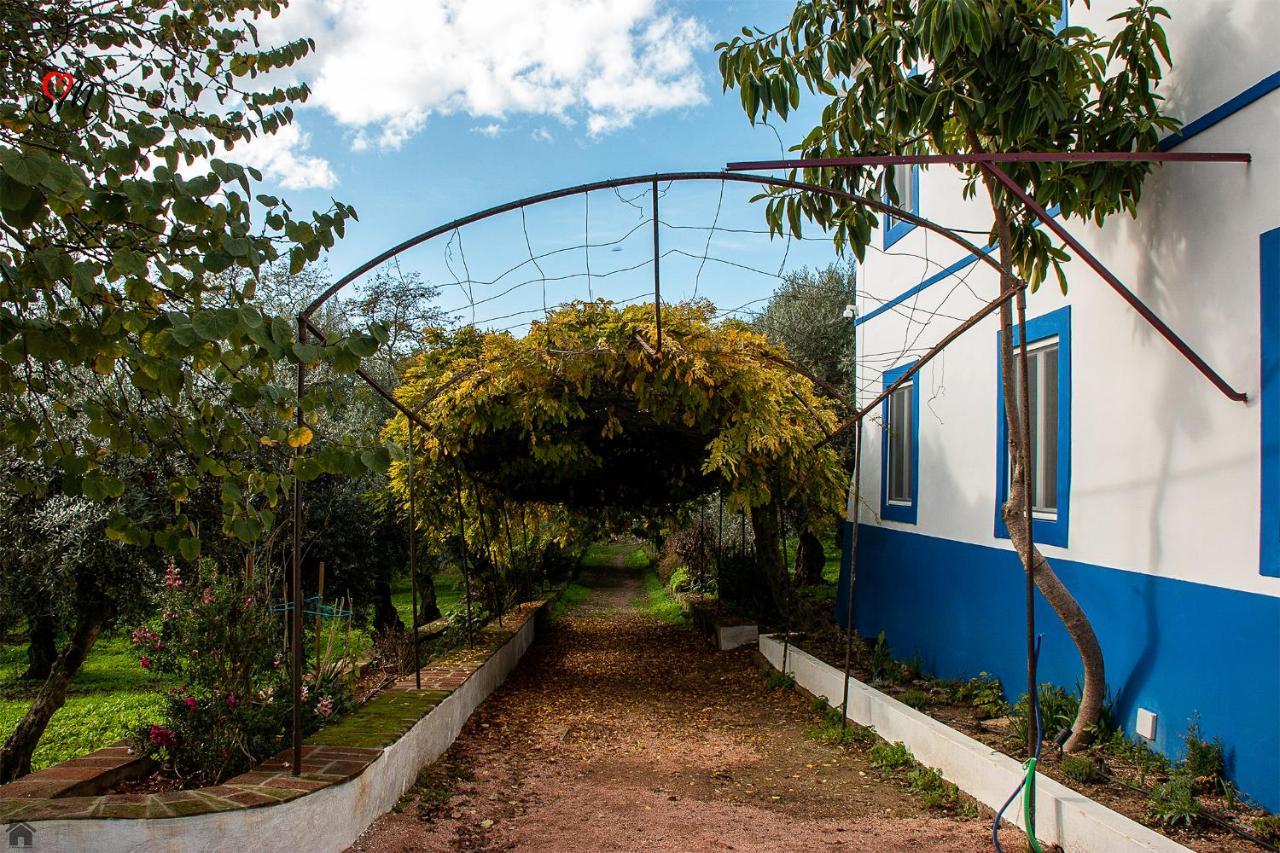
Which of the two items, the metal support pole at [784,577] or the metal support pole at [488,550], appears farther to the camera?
the metal support pole at [488,550]

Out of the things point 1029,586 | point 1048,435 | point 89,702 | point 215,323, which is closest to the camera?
point 215,323

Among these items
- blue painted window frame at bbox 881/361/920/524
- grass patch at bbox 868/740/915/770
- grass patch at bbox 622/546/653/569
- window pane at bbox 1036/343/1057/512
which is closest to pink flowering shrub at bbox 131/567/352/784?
grass patch at bbox 868/740/915/770

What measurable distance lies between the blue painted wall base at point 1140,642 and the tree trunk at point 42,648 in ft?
27.7

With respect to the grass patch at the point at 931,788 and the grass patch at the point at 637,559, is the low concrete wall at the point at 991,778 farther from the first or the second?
the grass patch at the point at 637,559

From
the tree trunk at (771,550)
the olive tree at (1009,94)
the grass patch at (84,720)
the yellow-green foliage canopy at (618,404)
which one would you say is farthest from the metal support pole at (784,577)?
the grass patch at (84,720)

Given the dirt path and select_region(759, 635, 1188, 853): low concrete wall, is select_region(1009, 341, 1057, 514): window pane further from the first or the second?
the dirt path

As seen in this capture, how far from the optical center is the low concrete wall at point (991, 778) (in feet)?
12.2

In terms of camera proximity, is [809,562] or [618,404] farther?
[809,562]

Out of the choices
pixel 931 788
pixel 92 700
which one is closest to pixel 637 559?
pixel 92 700

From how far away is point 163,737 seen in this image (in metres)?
4.82

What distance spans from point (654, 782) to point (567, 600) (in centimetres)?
1425

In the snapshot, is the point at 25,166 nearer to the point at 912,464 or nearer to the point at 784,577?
the point at 912,464

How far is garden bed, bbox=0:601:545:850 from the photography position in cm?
340

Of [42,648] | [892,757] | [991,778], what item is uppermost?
[991,778]
